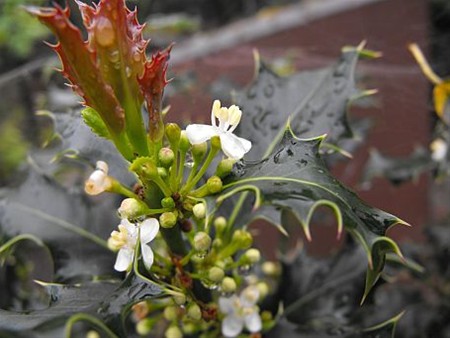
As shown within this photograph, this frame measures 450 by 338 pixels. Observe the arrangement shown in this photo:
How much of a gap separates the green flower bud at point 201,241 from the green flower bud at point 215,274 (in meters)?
0.04

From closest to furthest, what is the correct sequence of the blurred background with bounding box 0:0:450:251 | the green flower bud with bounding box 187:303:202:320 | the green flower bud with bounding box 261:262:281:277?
1. the green flower bud with bounding box 187:303:202:320
2. the green flower bud with bounding box 261:262:281:277
3. the blurred background with bounding box 0:0:450:251

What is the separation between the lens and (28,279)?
1188 mm

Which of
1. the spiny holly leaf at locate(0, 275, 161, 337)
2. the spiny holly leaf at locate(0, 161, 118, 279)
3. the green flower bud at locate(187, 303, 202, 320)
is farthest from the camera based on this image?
the spiny holly leaf at locate(0, 161, 118, 279)

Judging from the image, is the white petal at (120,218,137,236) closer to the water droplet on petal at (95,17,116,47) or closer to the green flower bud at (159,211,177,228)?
the green flower bud at (159,211,177,228)

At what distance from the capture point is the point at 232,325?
0.71 m

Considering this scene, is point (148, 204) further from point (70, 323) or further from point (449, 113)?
point (449, 113)

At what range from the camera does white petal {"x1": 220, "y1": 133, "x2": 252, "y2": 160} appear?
0.54 m

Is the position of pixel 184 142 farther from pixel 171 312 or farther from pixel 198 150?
pixel 171 312

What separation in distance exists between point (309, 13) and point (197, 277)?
184cm

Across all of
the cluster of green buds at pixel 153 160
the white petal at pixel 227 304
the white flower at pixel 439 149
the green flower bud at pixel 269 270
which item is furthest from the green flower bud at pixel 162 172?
the white flower at pixel 439 149

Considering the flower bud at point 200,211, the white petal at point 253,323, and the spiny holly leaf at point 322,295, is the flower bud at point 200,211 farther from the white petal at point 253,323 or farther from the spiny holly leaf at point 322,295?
the spiny holly leaf at point 322,295

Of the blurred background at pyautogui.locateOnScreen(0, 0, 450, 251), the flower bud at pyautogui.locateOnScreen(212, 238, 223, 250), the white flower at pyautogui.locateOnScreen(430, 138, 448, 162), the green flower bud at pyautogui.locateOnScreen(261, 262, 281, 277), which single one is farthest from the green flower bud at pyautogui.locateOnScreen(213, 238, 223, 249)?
the white flower at pyautogui.locateOnScreen(430, 138, 448, 162)

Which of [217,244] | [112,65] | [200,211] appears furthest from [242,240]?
[112,65]

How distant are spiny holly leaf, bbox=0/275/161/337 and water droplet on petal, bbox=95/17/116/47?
209 mm
